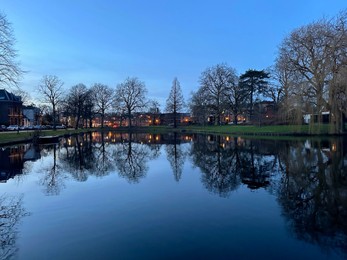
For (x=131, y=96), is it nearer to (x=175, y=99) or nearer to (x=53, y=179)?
(x=175, y=99)

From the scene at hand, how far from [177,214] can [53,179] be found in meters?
7.31

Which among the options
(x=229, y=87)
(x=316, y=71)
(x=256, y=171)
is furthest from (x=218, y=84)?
(x=256, y=171)

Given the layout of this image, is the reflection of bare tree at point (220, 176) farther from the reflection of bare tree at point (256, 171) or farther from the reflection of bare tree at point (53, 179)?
the reflection of bare tree at point (53, 179)

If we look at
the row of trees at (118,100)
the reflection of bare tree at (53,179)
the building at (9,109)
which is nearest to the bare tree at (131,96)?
the row of trees at (118,100)

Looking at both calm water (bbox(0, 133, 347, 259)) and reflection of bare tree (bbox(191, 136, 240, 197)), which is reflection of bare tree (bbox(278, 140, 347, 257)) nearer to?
calm water (bbox(0, 133, 347, 259))

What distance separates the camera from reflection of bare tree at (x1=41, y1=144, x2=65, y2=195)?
1055 centimetres

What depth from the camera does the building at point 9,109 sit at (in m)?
75.2

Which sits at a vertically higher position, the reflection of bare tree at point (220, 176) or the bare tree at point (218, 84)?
the bare tree at point (218, 84)

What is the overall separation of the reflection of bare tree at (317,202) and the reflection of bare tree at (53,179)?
25.2 feet

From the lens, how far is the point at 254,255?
5109 mm

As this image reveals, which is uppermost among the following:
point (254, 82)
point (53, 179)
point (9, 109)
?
point (254, 82)

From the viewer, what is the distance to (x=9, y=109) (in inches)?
3000

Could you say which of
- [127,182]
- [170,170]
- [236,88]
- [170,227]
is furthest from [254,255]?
[236,88]

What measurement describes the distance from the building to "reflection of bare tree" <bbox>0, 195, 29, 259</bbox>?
7629cm
